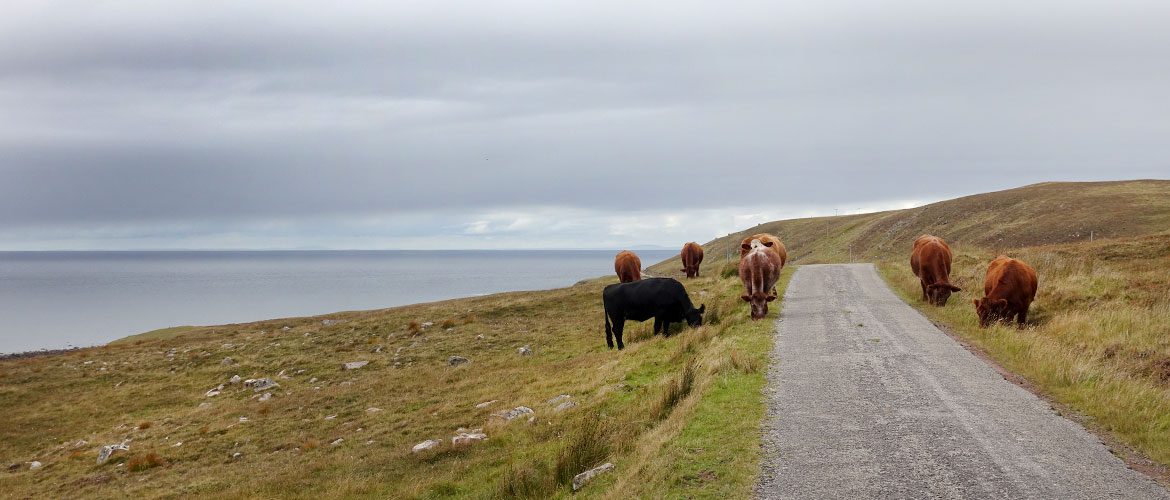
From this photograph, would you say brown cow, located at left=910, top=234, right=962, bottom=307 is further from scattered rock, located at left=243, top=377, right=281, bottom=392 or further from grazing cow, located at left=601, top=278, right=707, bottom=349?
scattered rock, located at left=243, top=377, right=281, bottom=392

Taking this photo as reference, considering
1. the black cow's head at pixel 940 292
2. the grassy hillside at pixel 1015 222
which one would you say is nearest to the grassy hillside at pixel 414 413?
the black cow's head at pixel 940 292

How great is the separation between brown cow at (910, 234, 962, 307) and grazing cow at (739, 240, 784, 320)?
5146 millimetres

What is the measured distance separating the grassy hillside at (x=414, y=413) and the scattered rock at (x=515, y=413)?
0.26m

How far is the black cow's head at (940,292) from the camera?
75.2ft

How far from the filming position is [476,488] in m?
11.4

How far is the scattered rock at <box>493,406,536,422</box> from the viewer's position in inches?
604

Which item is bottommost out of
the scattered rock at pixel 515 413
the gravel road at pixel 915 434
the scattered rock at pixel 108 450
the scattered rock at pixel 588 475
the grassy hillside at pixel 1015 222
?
the scattered rock at pixel 108 450

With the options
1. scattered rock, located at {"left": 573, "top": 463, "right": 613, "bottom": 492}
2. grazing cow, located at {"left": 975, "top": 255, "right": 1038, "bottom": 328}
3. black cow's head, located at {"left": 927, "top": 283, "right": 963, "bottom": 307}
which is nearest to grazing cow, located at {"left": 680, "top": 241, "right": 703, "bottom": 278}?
black cow's head, located at {"left": 927, "top": 283, "right": 963, "bottom": 307}

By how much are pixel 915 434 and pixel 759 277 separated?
1262 cm

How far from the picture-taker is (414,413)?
60.5ft

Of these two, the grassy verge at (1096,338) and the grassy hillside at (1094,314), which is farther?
the grassy hillside at (1094,314)

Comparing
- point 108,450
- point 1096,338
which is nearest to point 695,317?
point 1096,338

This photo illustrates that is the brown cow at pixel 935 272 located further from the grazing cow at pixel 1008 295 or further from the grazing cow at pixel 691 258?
the grazing cow at pixel 691 258

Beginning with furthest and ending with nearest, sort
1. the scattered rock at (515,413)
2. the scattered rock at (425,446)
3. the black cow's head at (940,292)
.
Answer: the black cow's head at (940,292), the scattered rock at (515,413), the scattered rock at (425,446)
